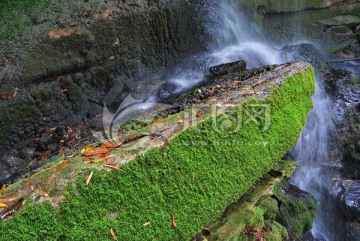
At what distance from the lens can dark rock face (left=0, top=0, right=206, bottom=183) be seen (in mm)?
4227

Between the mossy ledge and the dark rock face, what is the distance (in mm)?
2753

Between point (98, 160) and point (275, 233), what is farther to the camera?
point (275, 233)

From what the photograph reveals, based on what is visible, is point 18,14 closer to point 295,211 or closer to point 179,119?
point 179,119

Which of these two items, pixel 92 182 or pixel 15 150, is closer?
pixel 92 182

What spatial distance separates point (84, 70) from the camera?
16.5ft

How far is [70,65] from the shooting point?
4766 millimetres

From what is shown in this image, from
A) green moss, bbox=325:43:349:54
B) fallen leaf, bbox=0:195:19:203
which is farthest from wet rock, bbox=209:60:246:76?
green moss, bbox=325:43:349:54

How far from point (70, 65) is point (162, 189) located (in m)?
3.43

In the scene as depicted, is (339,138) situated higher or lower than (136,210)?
lower

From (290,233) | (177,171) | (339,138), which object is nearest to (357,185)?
(339,138)

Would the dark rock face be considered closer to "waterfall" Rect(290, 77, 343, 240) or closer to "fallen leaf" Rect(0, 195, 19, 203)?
"fallen leaf" Rect(0, 195, 19, 203)

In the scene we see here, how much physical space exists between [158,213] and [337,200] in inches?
193

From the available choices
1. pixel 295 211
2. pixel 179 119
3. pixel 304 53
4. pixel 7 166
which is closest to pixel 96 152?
pixel 179 119

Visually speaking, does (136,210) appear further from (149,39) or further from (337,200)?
(337,200)
